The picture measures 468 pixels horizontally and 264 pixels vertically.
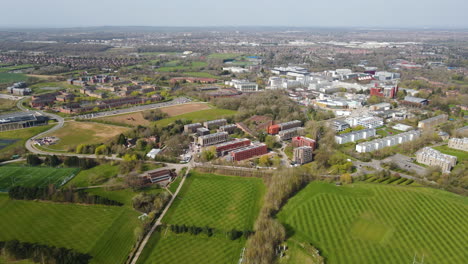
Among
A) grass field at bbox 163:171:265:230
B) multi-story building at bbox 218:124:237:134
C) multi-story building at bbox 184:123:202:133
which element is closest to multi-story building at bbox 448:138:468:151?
grass field at bbox 163:171:265:230

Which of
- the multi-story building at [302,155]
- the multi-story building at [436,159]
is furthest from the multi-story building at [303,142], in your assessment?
the multi-story building at [436,159]

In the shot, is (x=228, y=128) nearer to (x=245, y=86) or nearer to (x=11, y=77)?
(x=245, y=86)

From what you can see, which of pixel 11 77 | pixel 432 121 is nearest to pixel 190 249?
pixel 432 121

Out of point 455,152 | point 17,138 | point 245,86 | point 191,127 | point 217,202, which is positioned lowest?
point 217,202

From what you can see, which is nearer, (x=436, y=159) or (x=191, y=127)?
(x=436, y=159)

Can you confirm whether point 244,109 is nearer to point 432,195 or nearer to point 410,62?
point 432,195

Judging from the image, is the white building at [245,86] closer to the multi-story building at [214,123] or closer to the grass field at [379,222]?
the multi-story building at [214,123]
